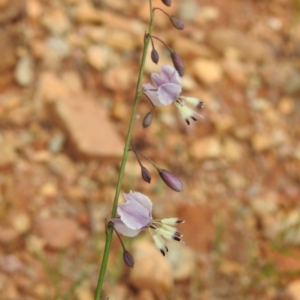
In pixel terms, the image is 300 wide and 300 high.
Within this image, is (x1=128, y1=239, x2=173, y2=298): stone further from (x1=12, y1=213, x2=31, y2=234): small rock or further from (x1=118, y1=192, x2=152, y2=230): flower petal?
(x1=118, y1=192, x2=152, y2=230): flower petal

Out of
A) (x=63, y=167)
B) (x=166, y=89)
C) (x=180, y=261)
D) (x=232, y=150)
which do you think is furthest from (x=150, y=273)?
(x=166, y=89)

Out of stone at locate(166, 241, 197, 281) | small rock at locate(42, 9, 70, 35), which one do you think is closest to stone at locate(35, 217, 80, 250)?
stone at locate(166, 241, 197, 281)

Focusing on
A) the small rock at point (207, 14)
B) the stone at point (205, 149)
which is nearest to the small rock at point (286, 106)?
the stone at point (205, 149)

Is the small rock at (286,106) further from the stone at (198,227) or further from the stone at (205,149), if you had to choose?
the stone at (198,227)

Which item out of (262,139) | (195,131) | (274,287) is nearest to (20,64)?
(195,131)

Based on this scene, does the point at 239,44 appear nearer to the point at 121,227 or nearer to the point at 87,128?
the point at 87,128

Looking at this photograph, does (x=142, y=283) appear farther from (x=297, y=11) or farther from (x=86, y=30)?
(x=297, y=11)
